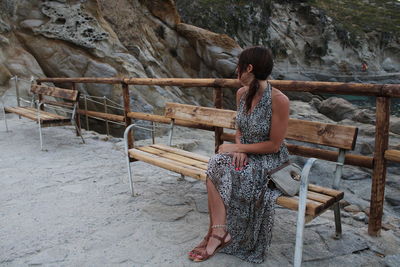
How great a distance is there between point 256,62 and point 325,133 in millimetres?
767

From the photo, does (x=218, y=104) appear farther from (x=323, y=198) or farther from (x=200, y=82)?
(x=323, y=198)

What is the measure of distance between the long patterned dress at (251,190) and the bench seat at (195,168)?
0.16 m

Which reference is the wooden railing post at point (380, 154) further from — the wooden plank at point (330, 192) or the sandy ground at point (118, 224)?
the wooden plank at point (330, 192)

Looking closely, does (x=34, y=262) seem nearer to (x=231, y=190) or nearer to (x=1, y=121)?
(x=231, y=190)

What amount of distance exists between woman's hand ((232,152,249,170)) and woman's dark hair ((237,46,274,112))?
0.42 meters

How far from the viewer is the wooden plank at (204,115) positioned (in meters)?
3.36

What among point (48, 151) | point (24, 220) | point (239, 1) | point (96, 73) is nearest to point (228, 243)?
point (24, 220)

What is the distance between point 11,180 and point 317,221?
11.7ft

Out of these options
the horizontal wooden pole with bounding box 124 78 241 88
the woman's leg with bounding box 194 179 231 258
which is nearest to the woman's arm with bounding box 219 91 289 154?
the woman's leg with bounding box 194 179 231 258

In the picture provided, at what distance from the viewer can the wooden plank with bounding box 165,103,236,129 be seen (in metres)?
3.36

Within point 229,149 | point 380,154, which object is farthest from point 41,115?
point 380,154

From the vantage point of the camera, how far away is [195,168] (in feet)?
10.2

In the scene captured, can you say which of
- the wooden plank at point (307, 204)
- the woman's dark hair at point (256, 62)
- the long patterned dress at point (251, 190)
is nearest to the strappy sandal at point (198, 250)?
the long patterned dress at point (251, 190)

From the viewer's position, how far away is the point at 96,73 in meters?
11.0
